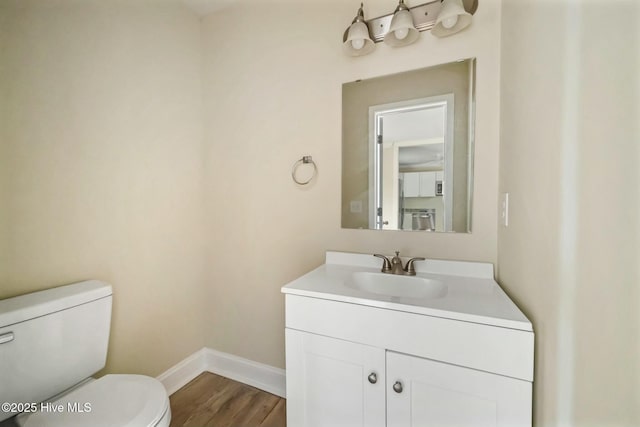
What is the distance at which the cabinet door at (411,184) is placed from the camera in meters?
1.39

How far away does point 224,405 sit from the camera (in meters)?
1.58

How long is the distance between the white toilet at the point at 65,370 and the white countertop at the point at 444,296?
67cm

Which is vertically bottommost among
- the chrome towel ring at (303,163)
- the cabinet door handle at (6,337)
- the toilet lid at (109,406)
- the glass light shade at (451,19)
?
the toilet lid at (109,406)

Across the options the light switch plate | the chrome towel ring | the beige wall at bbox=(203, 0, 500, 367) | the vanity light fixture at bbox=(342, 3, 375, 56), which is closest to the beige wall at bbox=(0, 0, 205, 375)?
the beige wall at bbox=(203, 0, 500, 367)

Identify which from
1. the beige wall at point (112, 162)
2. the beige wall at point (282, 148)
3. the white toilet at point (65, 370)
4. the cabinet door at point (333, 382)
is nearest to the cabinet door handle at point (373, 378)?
the cabinet door at point (333, 382)

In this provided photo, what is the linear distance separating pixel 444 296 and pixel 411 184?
1.97 feet

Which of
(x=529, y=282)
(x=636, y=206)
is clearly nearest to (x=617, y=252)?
(x=636, y=206)

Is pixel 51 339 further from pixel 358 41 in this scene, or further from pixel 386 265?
pixel 358 41

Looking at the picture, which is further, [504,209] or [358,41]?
[358,41]

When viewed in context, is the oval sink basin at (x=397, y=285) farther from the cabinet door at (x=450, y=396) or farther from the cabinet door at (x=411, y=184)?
the cabinet door at (x=411, y=184)

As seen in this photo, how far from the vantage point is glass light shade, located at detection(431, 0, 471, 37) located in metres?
1.16

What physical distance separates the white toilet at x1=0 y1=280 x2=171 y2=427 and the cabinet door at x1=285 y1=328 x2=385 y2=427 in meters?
0.49

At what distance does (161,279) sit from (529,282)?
6.08 feet

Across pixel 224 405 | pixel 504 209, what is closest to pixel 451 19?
pixel 504 209
